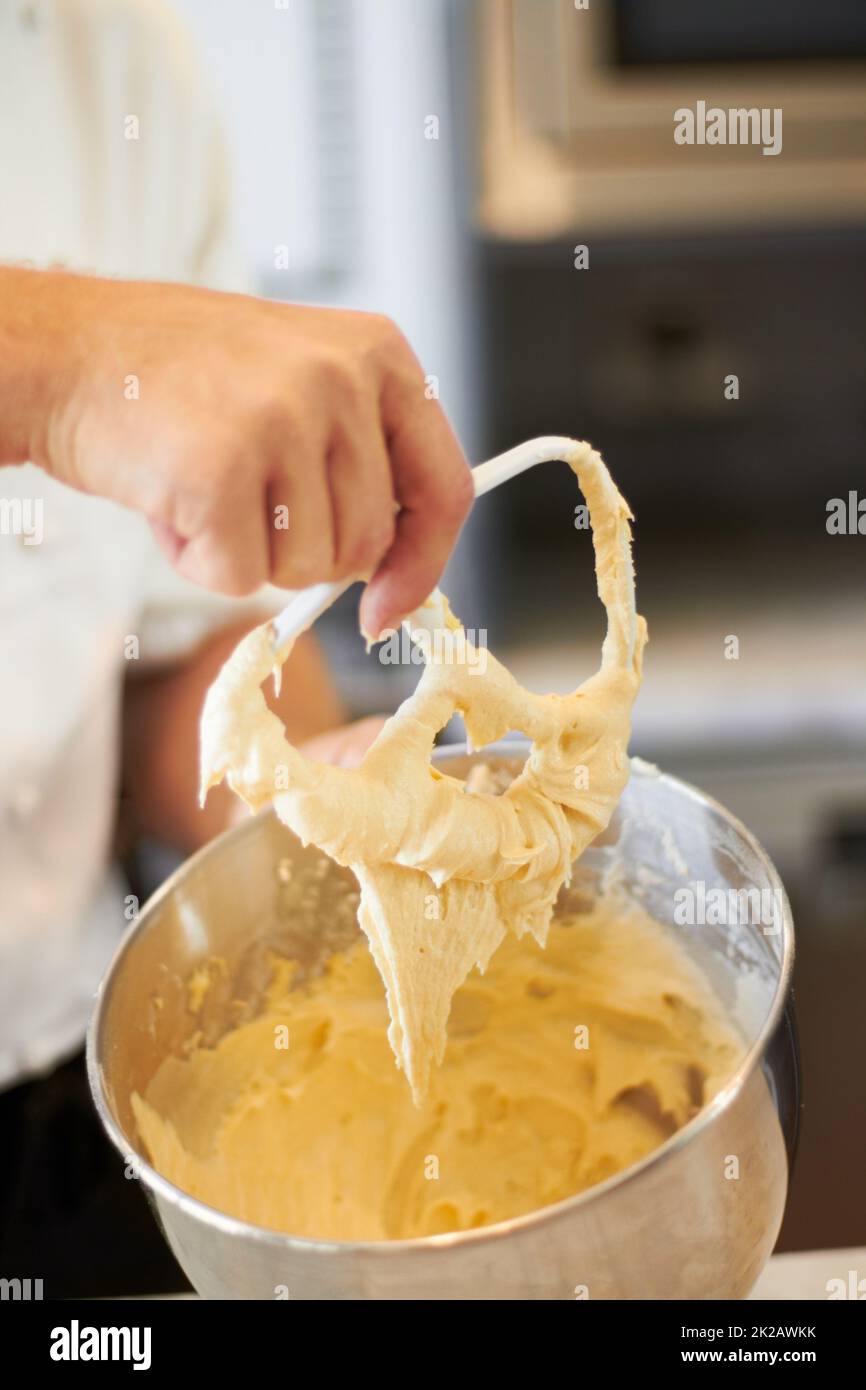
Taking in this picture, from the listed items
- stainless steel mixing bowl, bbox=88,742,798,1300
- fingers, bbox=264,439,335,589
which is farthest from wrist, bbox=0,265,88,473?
stainless steel mixing bowl, bbox=88,742,798,1300

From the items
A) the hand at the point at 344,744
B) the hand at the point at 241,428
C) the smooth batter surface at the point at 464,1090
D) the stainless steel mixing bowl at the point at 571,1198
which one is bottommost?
the smooth batter surface at the point at 464,1090

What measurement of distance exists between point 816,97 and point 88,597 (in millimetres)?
956

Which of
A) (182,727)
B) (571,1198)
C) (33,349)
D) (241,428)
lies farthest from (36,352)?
(182,727)

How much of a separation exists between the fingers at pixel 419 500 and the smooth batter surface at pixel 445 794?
0.11ft

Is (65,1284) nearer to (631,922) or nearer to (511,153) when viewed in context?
(631,922)

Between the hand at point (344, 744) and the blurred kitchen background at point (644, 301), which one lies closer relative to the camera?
the hand at point (344, 744)

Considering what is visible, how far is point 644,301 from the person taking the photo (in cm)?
149

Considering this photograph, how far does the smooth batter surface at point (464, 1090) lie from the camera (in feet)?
2.30

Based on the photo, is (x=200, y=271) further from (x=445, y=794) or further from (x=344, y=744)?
(x=445, y=794)

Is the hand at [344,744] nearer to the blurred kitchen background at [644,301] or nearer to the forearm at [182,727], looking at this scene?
the forearm at [182,727]

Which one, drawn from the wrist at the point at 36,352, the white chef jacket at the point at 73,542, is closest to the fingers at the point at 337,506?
the wrist at the point at 36,352

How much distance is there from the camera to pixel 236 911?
72cm

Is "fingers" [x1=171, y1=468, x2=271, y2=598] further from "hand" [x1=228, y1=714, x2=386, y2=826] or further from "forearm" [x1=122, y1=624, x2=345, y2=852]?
"forearm" [x1=122, y1=624, x2=345, y2=852]

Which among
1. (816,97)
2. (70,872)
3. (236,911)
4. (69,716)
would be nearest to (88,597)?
(69,716)
